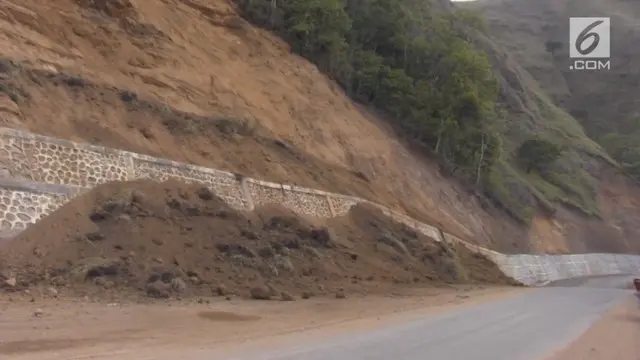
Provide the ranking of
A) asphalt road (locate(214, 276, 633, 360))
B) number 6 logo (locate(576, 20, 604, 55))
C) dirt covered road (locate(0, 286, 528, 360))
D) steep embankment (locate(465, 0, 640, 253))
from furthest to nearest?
number 6 logo (locate(576, 20, 604, 55))
steep embankment (locate(465, 0, 640, 253))
asphalt road (locate(214, 276, 633, 360))
dirt covered road (locate(0, 286, 528, 360))

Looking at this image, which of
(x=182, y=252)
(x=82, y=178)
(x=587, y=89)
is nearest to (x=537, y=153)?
(x=182, y=252)

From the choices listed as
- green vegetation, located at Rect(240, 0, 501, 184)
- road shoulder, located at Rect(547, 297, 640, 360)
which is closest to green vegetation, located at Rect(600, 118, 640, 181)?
green vegetation, located at Rect(240, 0, 501, 184)

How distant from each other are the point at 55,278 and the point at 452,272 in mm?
17841

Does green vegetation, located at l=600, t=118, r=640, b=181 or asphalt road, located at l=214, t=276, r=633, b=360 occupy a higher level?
green vegetation, located at l=600, t=118, r=640, b=181

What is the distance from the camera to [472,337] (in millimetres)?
12805

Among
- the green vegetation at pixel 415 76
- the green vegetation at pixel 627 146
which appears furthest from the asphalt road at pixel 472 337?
the green vegetation at pixel 627 146

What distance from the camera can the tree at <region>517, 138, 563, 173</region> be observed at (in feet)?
185

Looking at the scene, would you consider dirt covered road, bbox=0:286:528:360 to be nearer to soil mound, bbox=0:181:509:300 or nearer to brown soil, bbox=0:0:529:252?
soil mound, bbox=0:181:509:300

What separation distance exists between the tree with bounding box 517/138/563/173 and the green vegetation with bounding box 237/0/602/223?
10.8 meters

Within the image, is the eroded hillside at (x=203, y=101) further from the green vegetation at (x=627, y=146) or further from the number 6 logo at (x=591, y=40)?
the number 6 logo at (x=591, y=40)

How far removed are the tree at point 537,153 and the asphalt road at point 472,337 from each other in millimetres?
37968

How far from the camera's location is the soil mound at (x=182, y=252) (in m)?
13.5

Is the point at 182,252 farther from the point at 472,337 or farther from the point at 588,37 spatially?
the point at 588,37

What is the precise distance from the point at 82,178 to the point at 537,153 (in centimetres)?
4811
